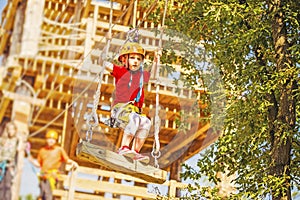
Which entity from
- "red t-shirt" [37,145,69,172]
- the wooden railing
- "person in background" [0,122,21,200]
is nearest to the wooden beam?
"person in background" [0,122,21,200]

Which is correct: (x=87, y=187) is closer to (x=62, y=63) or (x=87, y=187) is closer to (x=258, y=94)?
(x=62, y=63)

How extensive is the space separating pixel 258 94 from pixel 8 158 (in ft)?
15.8

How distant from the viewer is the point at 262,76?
24.9 ft

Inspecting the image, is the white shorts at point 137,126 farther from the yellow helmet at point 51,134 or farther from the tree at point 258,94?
the yellow helmet at point 51,134

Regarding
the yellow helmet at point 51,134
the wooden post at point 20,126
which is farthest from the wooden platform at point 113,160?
the wooden post at point 20,126

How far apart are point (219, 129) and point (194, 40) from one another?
98 centimetres

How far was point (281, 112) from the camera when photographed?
24.9 feet

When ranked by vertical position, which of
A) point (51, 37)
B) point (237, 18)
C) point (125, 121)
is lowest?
point (125, 121)

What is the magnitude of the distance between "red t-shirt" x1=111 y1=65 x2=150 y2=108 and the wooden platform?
0.48m

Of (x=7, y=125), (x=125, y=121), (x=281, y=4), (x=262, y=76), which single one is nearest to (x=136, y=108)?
(x=125, y=121)

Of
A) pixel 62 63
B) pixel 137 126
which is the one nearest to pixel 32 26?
pixel 62 63

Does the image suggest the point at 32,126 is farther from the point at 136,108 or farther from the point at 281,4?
the point at 136,108

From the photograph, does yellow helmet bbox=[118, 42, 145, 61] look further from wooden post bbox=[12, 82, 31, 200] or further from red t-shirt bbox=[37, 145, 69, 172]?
Answer: wooden post bbox=[12, 82, 31, 200]

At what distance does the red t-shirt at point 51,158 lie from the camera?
421 inches
